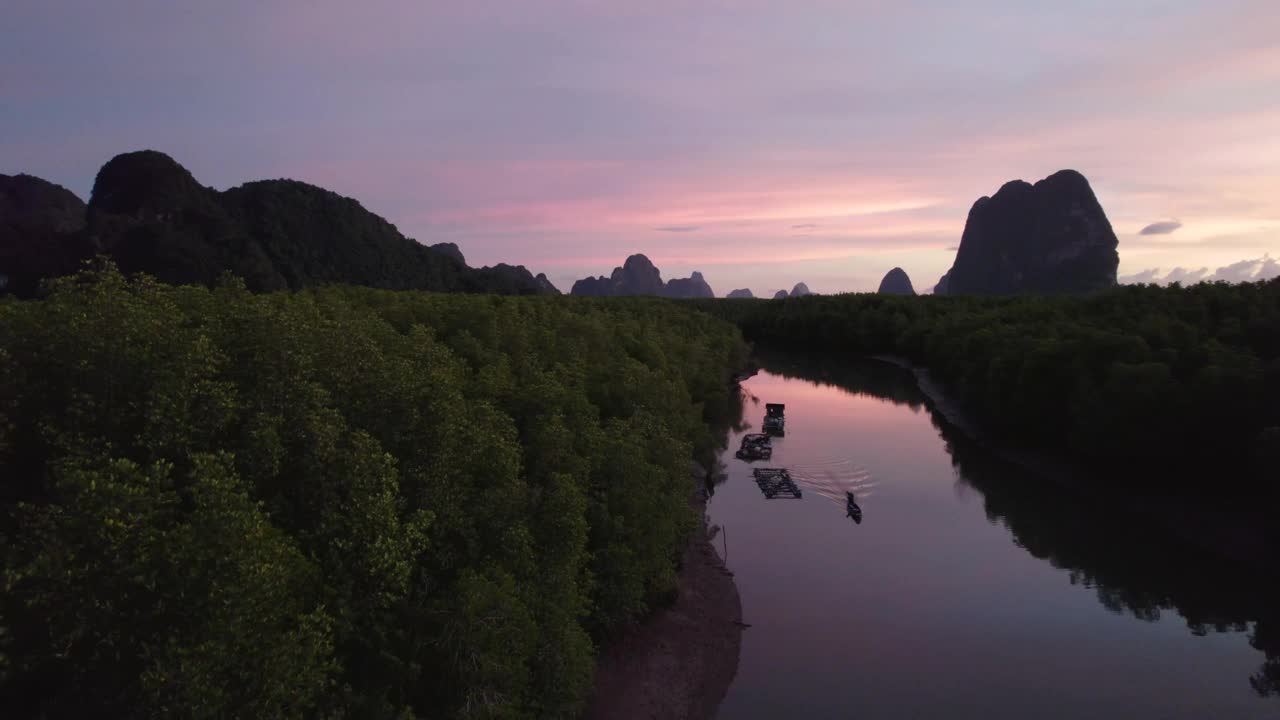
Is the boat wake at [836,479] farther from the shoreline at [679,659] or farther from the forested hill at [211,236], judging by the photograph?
the forested hill at [211,236]

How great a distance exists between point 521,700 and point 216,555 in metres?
10.8

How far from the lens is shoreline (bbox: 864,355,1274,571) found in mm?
41062

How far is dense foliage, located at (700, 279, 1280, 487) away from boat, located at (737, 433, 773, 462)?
912 inches

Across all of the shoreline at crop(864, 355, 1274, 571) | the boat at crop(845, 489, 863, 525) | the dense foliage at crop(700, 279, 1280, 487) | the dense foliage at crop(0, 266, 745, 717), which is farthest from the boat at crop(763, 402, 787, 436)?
the dense foliage at crop(0, 266, 745, 717)

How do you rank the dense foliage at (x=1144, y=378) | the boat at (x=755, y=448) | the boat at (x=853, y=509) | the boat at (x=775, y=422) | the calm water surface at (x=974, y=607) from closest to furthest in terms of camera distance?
the calm water surface at (x=974, y=607)
the dense foliage at (x=1144, y=378)
the boat at (x=853, y=509)
the boat at (x=755, y=448)
the boat at (x=775, y=422)

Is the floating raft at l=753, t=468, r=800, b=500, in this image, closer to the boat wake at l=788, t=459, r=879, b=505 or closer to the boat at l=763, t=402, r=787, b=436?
the boat wake at l=788, t=459, r=879, b=505

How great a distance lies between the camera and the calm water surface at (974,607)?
28797mm

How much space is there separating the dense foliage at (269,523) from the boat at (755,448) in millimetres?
37517

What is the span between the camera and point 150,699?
11797 mm

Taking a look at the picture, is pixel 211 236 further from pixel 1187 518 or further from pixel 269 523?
pixel 1187 518

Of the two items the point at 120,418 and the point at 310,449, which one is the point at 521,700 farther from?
the point at 120,418

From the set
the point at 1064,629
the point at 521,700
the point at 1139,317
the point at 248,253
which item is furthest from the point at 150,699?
the point at 248,253

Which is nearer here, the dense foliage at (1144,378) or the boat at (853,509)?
the dense foliage at (1144,378)

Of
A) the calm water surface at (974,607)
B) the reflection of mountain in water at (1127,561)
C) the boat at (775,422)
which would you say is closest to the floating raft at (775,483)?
the calm water surface at (974,607)
